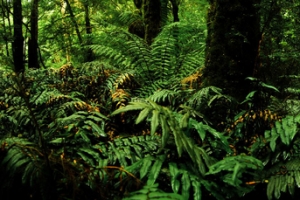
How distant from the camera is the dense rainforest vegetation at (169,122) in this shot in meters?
1.56

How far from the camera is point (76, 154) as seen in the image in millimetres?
1901

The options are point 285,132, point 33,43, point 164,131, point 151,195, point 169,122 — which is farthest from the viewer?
point 33,43

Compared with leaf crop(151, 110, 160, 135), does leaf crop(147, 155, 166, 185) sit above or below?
below

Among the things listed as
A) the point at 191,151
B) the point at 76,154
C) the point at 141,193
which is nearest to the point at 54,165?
the point at 76,154

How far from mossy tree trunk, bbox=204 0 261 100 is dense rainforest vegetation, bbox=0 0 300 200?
0.01 m

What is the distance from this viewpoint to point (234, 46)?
2830mm

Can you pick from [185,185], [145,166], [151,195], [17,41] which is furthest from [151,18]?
[151,195]

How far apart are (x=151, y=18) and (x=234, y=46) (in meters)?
3.15

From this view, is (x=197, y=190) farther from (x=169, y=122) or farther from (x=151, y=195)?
(x=169, y=122)

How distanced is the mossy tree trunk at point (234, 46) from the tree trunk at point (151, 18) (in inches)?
109

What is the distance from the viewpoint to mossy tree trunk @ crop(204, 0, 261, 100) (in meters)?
2.81

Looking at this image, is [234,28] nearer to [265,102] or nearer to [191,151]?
[265,102]

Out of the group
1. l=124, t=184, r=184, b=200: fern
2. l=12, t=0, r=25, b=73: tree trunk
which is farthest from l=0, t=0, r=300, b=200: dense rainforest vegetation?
l=12, t=0, r=25, b=73: tree trunk

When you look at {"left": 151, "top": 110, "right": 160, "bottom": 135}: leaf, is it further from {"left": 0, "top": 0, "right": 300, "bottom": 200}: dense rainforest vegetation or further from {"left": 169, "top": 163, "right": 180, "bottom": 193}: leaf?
{"left": 169, "top": 163, "right": 180, "bottom": 193}: leaf
